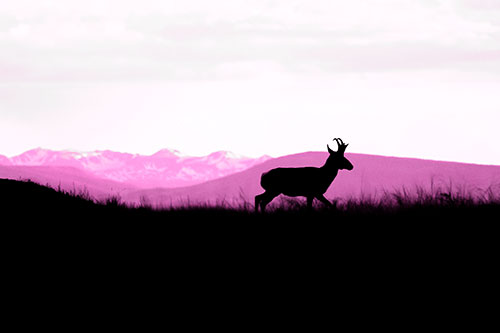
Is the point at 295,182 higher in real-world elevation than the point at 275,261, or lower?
higher

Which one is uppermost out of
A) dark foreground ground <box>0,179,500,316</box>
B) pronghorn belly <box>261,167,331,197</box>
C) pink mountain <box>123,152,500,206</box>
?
pink mountain <box>123,152,500,206</box>

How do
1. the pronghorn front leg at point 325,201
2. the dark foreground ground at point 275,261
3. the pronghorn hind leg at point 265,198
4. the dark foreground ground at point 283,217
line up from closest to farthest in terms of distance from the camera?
the dark foreground ground at point 275,261 → the dark foreground ground at point 283,217 → the pronghorn front leg at point 325,201 → the pronghorn hind leg at point 265,198

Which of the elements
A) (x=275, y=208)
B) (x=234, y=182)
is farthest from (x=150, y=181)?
(x=275, y=208)

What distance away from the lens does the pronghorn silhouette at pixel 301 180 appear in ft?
34.6

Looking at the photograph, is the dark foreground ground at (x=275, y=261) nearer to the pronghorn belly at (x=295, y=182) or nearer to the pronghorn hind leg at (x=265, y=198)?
the pronghorn hind leg at (x=265, y=198)

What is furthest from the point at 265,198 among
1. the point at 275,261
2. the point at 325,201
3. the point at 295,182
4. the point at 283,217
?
the point at 275,261

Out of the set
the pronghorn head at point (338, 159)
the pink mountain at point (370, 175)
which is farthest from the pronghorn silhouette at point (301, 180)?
the pink mountain at point (370, 175)

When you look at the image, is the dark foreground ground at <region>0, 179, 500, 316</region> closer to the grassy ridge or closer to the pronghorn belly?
the grassy ridge

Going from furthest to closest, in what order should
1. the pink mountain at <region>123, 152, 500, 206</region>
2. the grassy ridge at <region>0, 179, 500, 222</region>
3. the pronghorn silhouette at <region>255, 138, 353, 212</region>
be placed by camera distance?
the pink mountain at <region>123, 152, 500, 206</region>
the pronghorn silhouette at <region>255, 138, 353, 212</region>
the grassy ridge at <region>0, 179, 500, 222</region>

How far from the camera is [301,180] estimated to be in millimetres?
10766

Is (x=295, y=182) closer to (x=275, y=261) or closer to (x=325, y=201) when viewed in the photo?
(x=325, y=201)

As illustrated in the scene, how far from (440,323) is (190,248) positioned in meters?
3.27

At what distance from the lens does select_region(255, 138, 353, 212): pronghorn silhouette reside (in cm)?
1053

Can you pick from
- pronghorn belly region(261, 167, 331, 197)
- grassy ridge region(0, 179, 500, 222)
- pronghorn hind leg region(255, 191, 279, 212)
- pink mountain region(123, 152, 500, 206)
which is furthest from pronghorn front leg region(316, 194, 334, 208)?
pink mountain region(123, 152, 500, 206)
